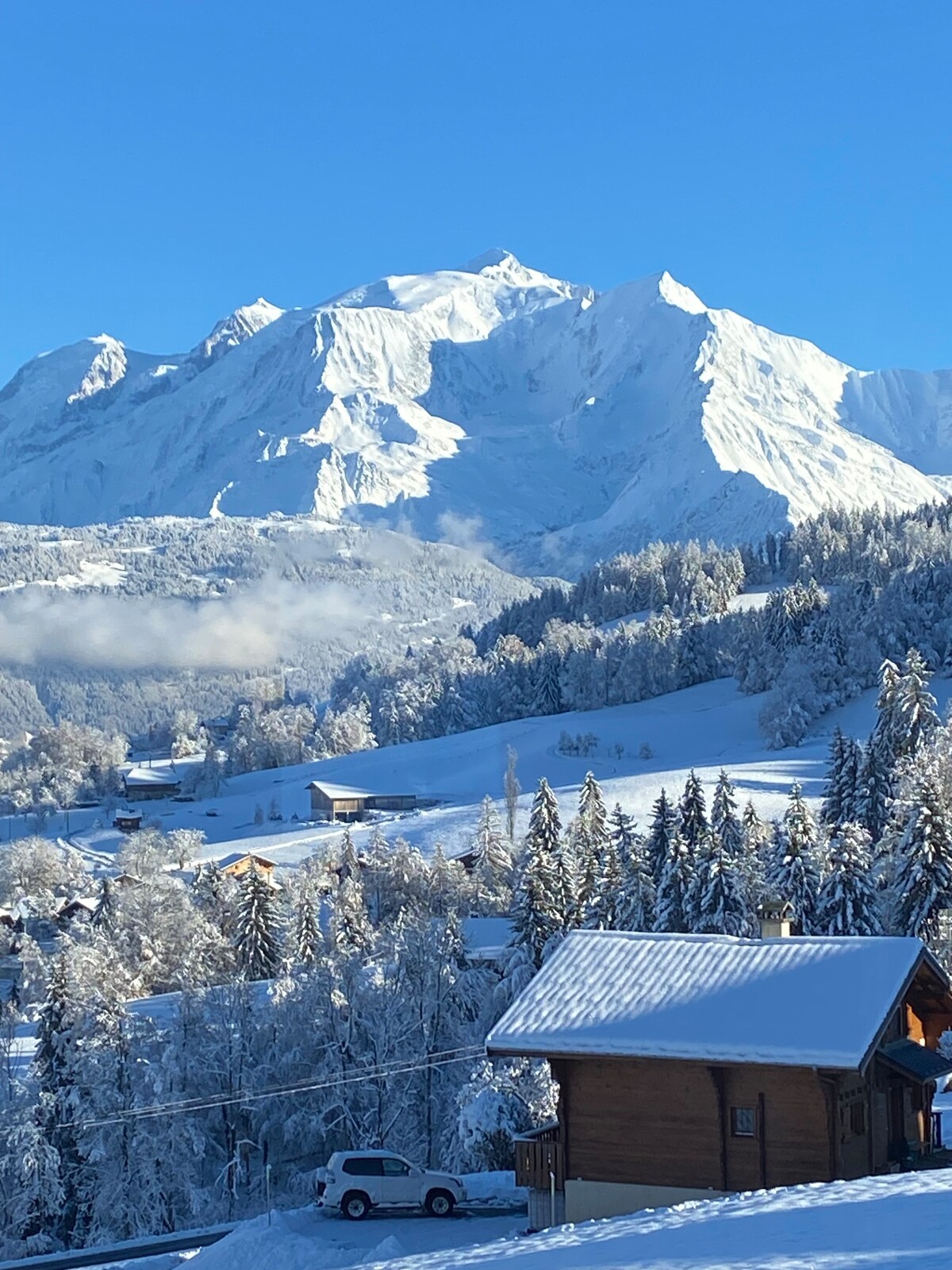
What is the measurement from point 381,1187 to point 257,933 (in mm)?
36352

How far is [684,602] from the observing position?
654 ft

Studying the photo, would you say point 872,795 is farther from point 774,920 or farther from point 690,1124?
point 690,1124

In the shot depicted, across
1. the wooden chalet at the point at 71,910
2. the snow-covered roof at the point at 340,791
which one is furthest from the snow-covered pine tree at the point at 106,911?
the snow-covered roof at the point at 340,791

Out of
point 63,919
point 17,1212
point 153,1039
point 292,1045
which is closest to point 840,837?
point 292,1045

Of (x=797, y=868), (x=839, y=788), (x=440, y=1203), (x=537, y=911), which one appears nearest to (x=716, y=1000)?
(x=440, y=1203)

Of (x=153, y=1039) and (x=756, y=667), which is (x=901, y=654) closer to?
(x=756, y=667)

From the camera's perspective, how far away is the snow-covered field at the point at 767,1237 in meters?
13.2

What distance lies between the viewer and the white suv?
2650cm

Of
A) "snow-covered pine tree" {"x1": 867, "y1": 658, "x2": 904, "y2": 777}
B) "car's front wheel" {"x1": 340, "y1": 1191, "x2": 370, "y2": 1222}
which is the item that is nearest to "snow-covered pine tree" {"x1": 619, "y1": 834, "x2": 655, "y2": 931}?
"snow-covered pine tree" {"x1": 867, "y1": 658, "x2": 904, "y2": 777}

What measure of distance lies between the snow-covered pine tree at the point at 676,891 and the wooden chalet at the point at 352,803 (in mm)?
74779

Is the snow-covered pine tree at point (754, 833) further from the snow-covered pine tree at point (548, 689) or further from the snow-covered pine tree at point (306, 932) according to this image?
the snow-covered pine tree at point (548, 689)

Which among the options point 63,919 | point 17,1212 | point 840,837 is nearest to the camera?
point 17,1212

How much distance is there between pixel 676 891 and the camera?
5453cm

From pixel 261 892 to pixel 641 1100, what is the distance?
142ft
